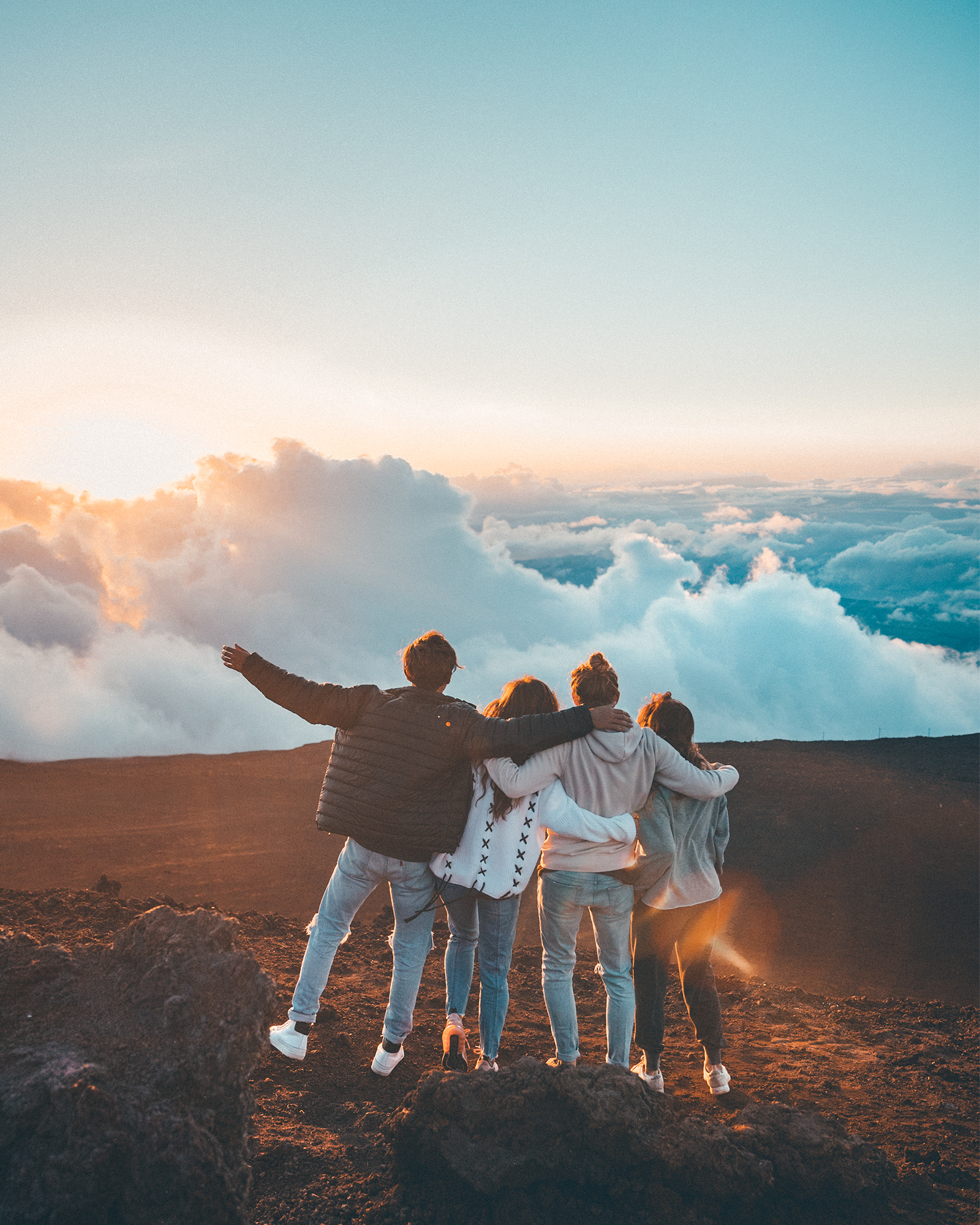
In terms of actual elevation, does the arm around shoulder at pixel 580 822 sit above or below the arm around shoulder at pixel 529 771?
below

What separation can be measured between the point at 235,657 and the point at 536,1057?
225 centimetres

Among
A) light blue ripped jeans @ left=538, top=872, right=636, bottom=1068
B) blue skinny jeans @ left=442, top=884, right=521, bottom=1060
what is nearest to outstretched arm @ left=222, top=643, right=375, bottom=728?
blue skinny jeans @ left=442, top=884, right=521, bottom=1060

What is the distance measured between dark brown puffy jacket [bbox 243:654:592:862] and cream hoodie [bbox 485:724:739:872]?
71 millimetres

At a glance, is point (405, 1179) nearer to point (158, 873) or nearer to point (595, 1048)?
point (595, 1048)

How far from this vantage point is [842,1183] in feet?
9.43

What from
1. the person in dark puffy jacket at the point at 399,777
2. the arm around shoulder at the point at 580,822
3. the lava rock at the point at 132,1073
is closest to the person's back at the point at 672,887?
the arm around shoulder at the point at 580,822

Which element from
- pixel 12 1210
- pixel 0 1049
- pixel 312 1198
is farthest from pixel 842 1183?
pixel 0 1049

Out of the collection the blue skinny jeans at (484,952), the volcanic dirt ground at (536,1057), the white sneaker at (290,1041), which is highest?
the blue skinny jeans at (484,952)

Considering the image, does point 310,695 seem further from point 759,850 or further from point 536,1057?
point 759,850

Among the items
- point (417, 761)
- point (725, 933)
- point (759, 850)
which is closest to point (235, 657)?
point (417, 761)

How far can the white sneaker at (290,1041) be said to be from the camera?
3.34m

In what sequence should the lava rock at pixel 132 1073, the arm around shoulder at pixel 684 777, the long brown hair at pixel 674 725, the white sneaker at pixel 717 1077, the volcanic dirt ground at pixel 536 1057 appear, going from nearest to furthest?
the lava rock at pixel 132 1073, the volcanic dirt ground at pixel 536 1057, the arm around shoulder at pixel 684 777, the long brown hair at pixel 674 725, the white sneaker at pixel 717 1077

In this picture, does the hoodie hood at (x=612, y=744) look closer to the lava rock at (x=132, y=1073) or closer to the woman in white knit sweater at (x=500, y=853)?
the woman in white knit sweater at (x=500, y=853)

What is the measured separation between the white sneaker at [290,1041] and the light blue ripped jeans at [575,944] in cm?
108
